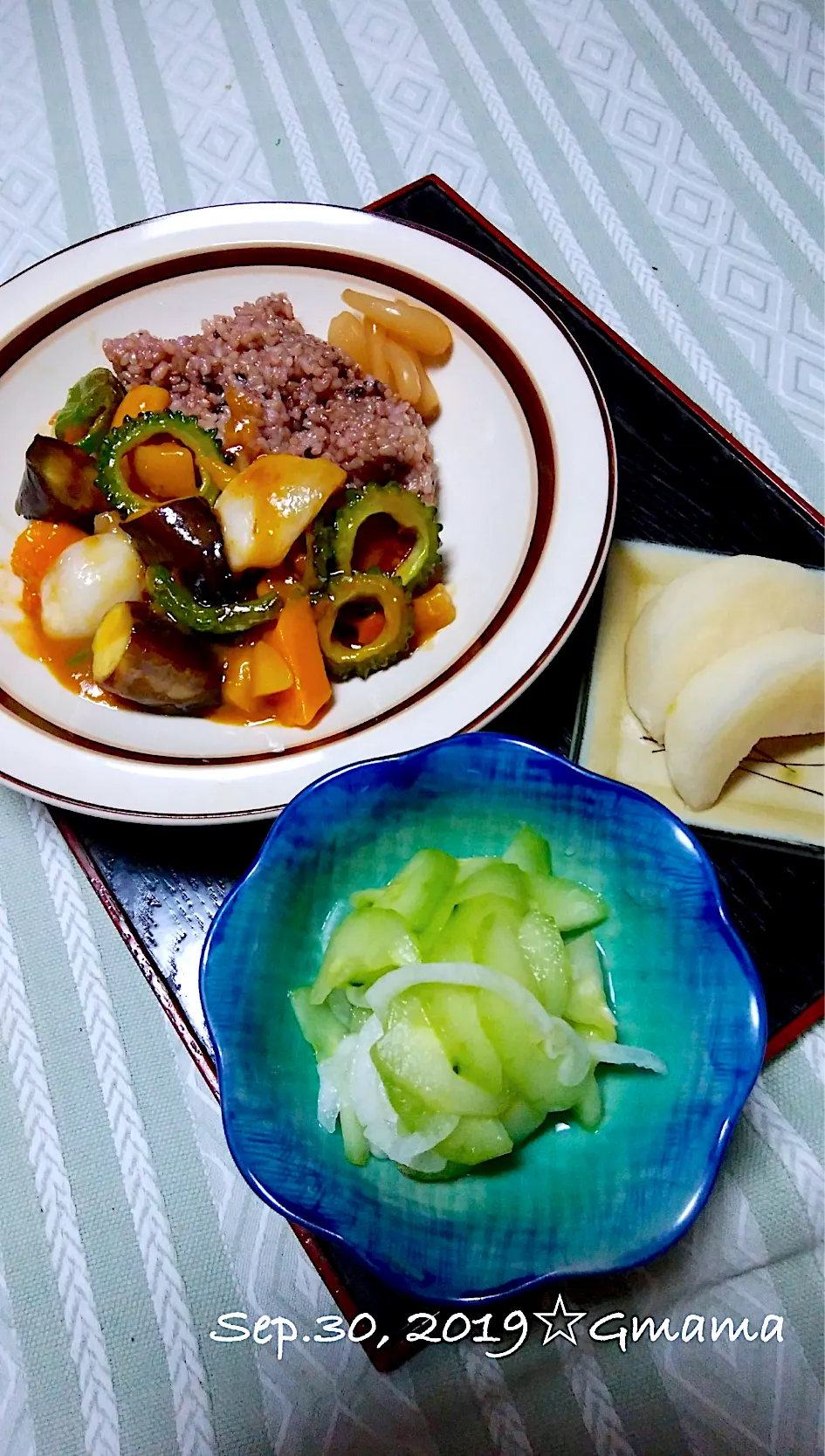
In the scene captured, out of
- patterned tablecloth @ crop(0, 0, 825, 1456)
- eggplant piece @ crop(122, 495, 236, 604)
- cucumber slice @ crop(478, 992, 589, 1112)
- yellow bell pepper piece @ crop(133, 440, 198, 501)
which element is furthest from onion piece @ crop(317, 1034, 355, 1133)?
yellow bell pepper piece @ crop(133, 440, 198, 501)

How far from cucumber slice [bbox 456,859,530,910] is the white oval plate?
0.87ft

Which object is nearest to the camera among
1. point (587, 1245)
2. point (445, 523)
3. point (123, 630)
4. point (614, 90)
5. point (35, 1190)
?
point (587, 1245)

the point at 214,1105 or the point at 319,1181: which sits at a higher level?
the point at 319,1181

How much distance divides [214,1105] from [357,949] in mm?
490

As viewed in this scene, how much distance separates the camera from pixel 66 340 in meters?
2.05

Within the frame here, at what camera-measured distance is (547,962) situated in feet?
4.15

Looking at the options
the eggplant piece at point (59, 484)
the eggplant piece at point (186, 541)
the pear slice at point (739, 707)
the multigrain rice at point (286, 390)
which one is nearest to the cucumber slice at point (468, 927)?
the pear slice at point (739, 707)

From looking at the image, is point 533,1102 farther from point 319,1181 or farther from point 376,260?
point 376,260

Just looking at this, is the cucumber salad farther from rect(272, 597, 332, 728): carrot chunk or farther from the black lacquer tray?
rect(272, 597, 332, 728): carrot chunk

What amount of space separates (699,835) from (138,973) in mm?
987

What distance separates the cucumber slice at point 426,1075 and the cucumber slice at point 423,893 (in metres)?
0.16

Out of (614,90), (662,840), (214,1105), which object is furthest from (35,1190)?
(614,90)

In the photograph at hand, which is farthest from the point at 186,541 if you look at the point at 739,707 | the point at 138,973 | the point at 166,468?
the point at 739,707

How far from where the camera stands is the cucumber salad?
3.88 feet
